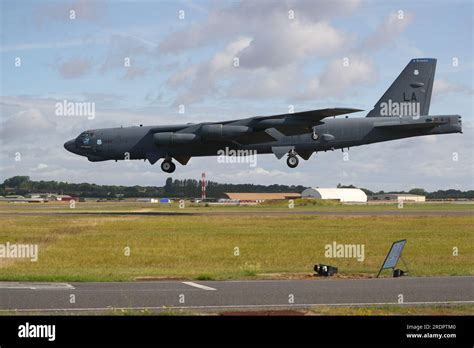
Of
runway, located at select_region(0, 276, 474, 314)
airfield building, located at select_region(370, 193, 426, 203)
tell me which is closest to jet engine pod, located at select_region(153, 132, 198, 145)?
runway, located at select_region(0, 276, 474, 314)

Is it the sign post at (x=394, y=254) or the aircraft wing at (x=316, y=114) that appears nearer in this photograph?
the sign post at (x=394, y=254)

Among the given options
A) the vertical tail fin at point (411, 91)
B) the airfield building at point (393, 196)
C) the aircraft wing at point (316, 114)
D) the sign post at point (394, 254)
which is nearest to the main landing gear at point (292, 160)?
the aircraft wing at point (316, 114)

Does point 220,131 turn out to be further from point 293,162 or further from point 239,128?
point 293,162

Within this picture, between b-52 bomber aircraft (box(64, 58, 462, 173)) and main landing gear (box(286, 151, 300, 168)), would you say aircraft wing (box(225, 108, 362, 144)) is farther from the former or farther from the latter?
main landing gear (box(286, 151, 300, 168))

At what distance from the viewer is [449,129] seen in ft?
168

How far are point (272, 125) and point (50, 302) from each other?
36649 mm

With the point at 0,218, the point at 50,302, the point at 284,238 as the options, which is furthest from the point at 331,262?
the point at 0,218

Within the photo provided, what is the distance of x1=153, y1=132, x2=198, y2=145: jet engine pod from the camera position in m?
50.2

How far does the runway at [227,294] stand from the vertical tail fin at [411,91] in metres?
36.2

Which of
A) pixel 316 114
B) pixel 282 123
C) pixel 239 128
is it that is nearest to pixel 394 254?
pixel 316 114

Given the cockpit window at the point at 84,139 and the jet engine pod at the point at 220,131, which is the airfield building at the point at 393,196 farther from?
the cockpit window at the point at 84,139

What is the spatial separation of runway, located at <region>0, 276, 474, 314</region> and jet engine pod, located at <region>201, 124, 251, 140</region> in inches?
1212

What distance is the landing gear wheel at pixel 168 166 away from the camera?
52.5 metres
